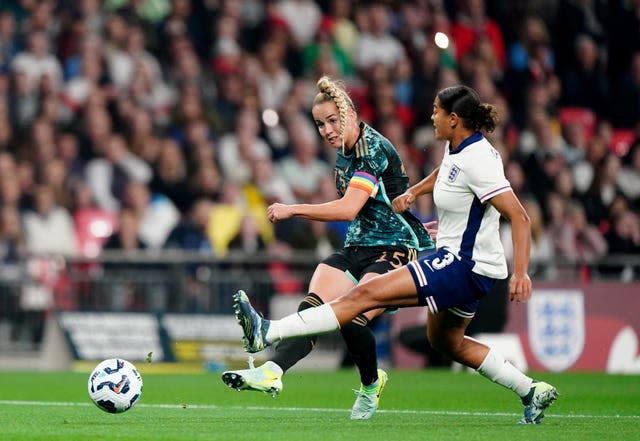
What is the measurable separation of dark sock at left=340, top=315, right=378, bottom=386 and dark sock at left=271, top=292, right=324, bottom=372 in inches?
9.6

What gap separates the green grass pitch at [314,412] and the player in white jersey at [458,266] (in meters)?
0.60

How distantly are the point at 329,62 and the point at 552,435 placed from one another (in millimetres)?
12397

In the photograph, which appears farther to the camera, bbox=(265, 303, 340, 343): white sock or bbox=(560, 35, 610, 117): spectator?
bbox=(560, 35, 610, 117): spectator

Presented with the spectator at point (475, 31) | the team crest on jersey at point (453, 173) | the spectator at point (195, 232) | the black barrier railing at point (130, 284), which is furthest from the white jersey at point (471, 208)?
the spectator at point (475, 31)

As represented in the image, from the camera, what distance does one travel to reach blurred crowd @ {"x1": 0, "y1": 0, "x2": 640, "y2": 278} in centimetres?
1745

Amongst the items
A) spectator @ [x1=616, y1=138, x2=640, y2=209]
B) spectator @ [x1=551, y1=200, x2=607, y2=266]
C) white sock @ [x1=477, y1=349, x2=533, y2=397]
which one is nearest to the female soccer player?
white sock @ [x1=477, y1=349, x2=533, y2=397]

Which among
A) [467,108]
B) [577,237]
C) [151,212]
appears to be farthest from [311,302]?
[577,237]

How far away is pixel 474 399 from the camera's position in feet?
39.5

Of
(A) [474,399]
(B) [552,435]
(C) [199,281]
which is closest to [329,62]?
(C) [199,281]

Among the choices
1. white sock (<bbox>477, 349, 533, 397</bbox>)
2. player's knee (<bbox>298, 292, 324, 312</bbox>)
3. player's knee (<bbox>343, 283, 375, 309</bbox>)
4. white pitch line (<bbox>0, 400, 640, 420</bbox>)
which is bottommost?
white pitch line (<bbox>0, 400, 640, 420</bbox>)

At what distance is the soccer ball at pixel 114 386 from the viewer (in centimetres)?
927

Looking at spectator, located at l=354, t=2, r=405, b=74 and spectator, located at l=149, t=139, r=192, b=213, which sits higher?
spectator, located at l=354, t=2, r=405, b=74

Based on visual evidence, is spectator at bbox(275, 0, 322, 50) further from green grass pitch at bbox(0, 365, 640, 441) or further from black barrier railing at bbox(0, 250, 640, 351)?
green grass pitch at bbox(0, 365, 640, 441)

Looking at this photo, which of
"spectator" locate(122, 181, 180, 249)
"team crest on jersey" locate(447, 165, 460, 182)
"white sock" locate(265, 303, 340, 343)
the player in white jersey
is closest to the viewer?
the player in white jersey
